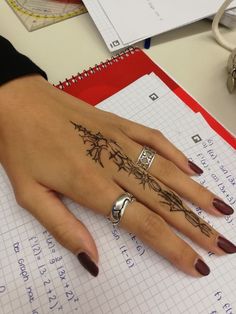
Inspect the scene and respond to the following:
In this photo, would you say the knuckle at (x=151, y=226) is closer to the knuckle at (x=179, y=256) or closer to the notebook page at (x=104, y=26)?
the knuckle at (x=179, y=256)

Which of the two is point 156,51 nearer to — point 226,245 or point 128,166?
point 128,166

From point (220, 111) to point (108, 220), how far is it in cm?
28

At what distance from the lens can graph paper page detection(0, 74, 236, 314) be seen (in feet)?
1.38

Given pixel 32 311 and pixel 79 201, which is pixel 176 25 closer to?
pixel 79 201

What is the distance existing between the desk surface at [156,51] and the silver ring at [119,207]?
238 millimetres

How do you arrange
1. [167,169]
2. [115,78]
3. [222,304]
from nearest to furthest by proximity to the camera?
1. [222,304]
2. [167,169]
3. [115,78]

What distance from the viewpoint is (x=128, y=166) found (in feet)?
1.67

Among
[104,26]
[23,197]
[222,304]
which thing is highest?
[104,26]

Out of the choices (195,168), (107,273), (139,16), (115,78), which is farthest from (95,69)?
(107,273)

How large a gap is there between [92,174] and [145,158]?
9cm

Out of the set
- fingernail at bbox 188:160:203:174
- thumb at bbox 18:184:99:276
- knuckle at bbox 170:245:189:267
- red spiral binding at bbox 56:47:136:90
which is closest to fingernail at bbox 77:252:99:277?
thumb at bbox 18:184:99:276

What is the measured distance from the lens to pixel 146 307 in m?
0.42

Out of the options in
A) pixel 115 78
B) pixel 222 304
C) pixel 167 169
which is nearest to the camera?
pixel 222 304

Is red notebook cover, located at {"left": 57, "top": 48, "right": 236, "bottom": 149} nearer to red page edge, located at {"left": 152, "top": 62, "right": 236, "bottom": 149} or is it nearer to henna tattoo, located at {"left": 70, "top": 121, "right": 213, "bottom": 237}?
red page edge, located at {"left": 152, "top": 62, "right": 236, "bottom": 149}
